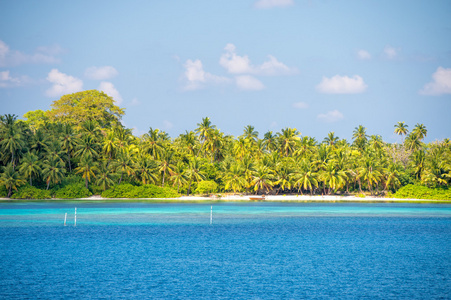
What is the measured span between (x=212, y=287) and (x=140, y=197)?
90469mm

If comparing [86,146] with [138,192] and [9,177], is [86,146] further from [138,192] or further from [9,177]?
[138,192]

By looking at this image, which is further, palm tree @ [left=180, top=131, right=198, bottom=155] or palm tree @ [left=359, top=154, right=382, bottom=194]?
palm tree @ [left=180, top=131, right=198, bottom=155]

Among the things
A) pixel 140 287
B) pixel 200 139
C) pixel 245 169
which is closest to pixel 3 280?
pixel 140 287

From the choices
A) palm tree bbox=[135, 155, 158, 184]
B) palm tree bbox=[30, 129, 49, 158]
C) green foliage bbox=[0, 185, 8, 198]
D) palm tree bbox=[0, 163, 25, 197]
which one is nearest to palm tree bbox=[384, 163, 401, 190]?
palm tree bbox=[135, 155, 158, 184]

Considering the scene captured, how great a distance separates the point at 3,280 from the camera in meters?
27.8

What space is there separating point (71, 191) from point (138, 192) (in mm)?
15065

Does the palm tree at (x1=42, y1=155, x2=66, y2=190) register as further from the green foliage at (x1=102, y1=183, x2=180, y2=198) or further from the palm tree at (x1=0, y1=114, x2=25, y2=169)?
the green foliage at (x1=102, y1=183, x2=180, y2=198)

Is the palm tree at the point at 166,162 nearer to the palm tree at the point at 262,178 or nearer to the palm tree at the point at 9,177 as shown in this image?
the palm tree at the point at 262,178

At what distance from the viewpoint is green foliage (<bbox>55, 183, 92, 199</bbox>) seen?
108 metres

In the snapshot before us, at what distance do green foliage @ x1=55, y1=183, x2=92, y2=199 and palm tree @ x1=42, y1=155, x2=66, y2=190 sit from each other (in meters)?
4.29

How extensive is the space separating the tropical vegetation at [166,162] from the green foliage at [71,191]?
0.22 metres

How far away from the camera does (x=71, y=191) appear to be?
10819 cm

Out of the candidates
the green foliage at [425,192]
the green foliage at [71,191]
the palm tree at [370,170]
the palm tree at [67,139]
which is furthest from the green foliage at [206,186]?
the green foliage at [425,192]

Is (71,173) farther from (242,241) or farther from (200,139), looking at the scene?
(242,241)
